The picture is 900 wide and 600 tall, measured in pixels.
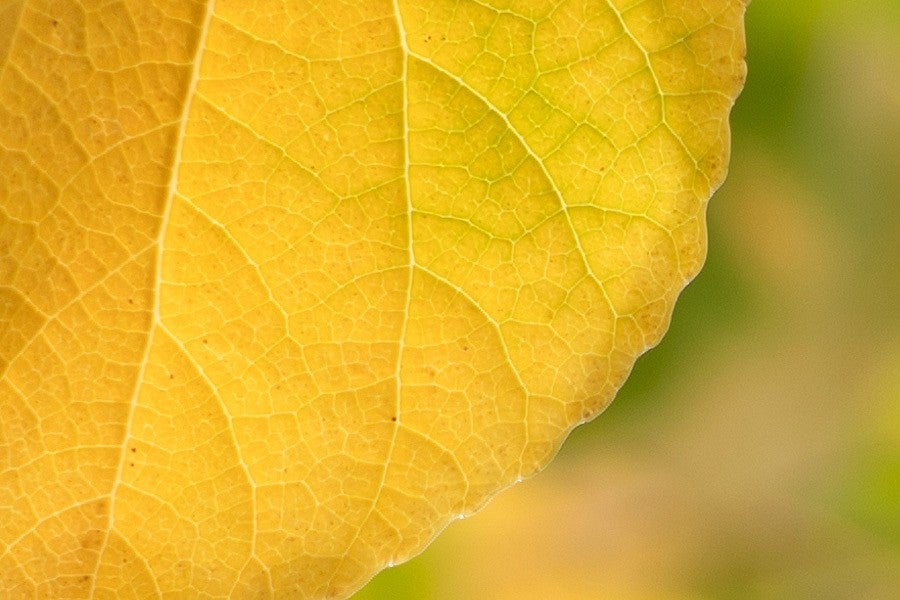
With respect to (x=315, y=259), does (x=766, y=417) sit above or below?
below

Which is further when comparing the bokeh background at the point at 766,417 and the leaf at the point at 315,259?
the bokeh background at the point at 766,417

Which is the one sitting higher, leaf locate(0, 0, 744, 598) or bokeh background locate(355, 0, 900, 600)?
leaf locate(0, 0, 744, 598)

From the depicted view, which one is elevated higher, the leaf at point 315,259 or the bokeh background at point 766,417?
the leaf at point 315,259

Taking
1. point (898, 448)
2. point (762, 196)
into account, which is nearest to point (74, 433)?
point (762, 196)

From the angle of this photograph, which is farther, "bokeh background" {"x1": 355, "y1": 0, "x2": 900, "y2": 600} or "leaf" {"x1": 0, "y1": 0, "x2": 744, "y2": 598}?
"bokeh background" {"x1": 355, "y1": 0, "x2": 900, "y2": 600}
